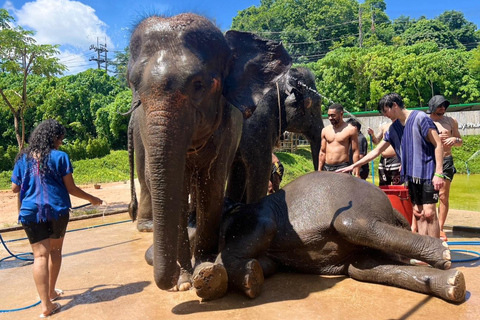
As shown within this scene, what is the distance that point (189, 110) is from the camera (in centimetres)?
325

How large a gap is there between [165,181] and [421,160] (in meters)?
2.91

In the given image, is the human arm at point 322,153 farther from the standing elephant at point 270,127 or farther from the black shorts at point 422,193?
the black shorts at point 422,193

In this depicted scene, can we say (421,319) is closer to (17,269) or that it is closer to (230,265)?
(230,265)

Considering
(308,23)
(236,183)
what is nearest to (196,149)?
(236,183)

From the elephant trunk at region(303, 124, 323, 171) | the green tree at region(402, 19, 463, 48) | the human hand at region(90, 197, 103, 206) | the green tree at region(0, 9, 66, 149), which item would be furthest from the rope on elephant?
the green tree at region(402, 19, 463, 48)

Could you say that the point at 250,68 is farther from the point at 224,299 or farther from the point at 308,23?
the point at 308,23

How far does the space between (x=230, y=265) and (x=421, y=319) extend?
153 cm

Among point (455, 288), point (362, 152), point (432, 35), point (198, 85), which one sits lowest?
point (455, 288)

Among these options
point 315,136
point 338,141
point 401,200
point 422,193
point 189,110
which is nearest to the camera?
point 189,110

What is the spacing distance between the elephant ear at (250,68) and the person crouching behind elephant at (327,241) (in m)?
1.05

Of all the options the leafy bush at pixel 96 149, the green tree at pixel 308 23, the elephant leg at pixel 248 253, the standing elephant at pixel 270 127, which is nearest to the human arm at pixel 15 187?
the elephant leg at pixel 248 253

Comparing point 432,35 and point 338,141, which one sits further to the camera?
point 432,35

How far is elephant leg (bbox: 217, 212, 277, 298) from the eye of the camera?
362 cm

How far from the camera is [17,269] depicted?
16.3 feet
